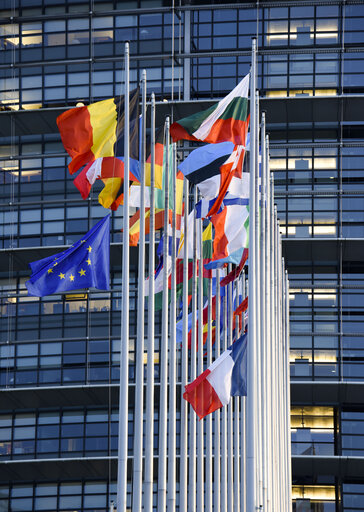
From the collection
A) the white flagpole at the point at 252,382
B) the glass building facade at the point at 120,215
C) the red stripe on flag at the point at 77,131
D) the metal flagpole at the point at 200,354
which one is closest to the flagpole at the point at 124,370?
the red stripe on flag at the point at 77,131

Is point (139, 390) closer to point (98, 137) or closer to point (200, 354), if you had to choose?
point (98, 137)

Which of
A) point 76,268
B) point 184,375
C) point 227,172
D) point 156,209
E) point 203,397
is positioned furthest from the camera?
point 184,375

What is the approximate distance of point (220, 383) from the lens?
25672mm

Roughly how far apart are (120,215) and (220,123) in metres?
36.3

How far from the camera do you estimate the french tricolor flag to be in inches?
1009

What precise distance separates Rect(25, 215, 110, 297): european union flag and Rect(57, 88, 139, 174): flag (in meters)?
1.70

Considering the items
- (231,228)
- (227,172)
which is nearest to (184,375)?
(231,228)

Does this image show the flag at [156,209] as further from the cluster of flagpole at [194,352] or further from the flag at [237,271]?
the flag at [237,271]

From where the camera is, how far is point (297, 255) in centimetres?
5947

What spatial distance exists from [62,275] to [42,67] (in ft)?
133

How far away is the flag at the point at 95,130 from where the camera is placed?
23.8 m

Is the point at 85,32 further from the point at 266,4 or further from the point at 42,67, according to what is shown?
the point at 266,4

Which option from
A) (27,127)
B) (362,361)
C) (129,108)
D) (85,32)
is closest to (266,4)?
(85,32)

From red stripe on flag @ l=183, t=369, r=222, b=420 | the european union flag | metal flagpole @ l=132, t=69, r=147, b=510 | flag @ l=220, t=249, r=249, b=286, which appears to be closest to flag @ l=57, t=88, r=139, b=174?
metal flagpole @ l=132, t=69, r=147, b=510
